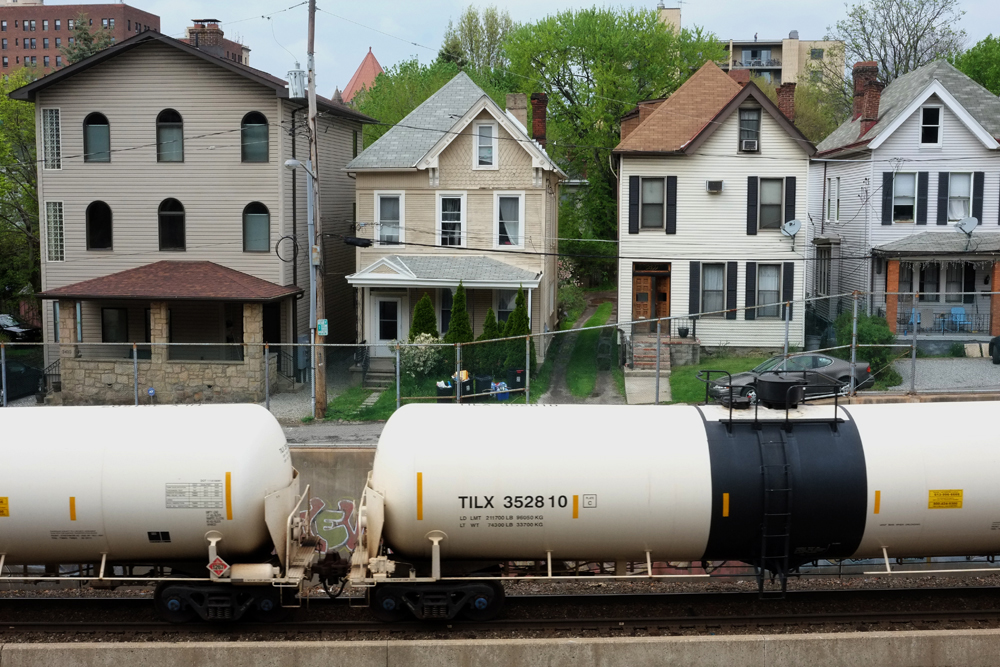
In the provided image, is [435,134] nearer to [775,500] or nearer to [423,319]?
[423,319]

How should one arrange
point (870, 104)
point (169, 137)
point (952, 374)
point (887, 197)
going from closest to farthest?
1. point (952, 374)
2. point (169, 137)
3. point (887, 197)
4. point (870, 104)

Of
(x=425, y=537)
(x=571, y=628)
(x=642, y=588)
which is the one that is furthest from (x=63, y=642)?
(x=642, y=588)

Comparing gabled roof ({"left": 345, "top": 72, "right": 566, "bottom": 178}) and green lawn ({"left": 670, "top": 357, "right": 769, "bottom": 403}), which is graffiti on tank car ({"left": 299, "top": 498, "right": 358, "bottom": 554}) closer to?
green lawn ({"left": 670, "top": 357, "right": 769, "bottom": 403})

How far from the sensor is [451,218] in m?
35.7

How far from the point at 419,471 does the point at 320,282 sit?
16079 mm

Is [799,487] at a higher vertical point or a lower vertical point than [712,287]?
lower

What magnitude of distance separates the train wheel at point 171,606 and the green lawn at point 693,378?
1489 centimetres

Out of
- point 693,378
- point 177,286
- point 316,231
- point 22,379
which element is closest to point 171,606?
point 316,231

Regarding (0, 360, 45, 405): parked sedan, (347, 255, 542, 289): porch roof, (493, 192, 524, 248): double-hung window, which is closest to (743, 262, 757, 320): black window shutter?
(347, 255, 542, 289): porch roof

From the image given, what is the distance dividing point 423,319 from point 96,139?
43.9 feet

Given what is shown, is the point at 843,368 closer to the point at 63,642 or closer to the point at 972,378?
the point at 972,378

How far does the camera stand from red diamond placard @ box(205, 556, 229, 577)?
1327cm

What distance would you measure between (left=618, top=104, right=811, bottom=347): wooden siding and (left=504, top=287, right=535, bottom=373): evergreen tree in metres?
5.50

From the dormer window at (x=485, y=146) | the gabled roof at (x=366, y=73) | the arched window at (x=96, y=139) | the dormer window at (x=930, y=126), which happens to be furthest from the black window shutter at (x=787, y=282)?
the gabled roof at (x=366, y=73)
